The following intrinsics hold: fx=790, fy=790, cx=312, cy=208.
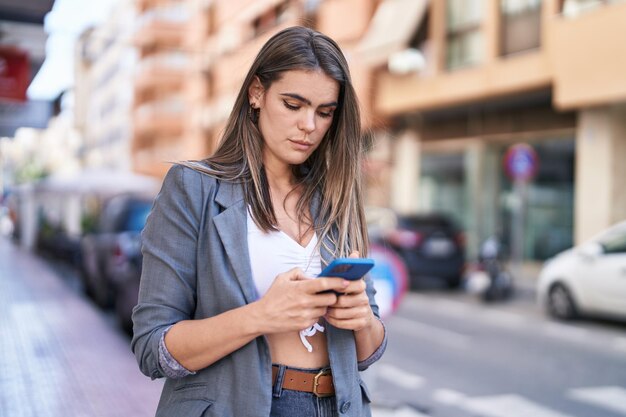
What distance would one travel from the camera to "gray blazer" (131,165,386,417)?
1729mm

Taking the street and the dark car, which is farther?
the dark car

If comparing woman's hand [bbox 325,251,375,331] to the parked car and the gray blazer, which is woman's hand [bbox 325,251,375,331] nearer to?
the gray blazer

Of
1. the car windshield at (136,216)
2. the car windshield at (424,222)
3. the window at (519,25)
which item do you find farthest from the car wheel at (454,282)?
the car windshield at (136,216)

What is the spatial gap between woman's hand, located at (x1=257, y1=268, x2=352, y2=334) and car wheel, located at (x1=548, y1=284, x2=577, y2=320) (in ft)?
36.8

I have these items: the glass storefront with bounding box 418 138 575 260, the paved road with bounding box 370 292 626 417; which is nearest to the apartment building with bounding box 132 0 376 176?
the glass storefront with bounding box 418 138 575 260

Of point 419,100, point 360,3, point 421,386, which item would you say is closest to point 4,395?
point 421,386

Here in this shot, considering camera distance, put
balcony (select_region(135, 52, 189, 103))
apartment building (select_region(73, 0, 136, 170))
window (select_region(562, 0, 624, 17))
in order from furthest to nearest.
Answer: apartment building (select_region(73, 0, 136, 170)) < balcony (select_region(135, 52, 189, 103)) < window (select_region(562, 0, 624, 17))

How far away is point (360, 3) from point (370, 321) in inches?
929

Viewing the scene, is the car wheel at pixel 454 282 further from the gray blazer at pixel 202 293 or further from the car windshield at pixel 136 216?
the gray blazer at pixel 202 293

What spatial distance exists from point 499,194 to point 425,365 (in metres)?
13.0

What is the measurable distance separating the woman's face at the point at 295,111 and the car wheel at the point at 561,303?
11.0m

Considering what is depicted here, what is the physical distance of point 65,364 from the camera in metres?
7.86

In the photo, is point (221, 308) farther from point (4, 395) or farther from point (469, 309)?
point (469, 309)

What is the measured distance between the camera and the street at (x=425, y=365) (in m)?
6.51
